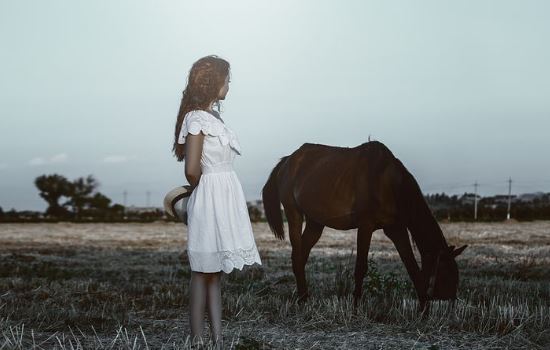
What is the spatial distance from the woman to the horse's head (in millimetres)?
2570

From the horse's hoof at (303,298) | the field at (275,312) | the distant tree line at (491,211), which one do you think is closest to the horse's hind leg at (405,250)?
the field at (275,312)

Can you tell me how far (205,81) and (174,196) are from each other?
877 mm

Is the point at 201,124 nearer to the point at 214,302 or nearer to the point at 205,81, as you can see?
the point at 205,81

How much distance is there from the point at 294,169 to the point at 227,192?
4.47m

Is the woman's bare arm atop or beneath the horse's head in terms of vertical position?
atop

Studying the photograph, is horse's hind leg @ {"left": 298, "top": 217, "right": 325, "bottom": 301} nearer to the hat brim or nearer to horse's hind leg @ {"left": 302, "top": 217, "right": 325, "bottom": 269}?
horse's hind leg @ {"left": 302, "top": 217, "right": 325, "bottom": 269}

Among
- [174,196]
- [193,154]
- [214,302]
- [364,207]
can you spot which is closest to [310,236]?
[364,207]

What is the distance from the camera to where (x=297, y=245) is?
8664 millimetres

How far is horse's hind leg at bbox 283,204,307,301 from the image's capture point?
806cm

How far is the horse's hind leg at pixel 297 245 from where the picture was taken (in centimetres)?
806

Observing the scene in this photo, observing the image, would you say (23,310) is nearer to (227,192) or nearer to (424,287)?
(227,192)

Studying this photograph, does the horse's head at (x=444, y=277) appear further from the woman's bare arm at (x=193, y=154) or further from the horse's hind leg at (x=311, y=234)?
the woman's bare arm at (x=193, y=154)

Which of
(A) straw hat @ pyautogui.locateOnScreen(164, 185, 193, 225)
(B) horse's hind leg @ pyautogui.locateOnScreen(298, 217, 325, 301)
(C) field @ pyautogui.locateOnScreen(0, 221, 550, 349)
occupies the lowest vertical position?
(C) field @ pyautogui.locateOnScreen(0, 221, 550, 349)

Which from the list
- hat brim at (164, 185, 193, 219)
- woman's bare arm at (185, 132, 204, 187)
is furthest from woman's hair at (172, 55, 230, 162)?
hat brim at (164, 185, 193, 219)
